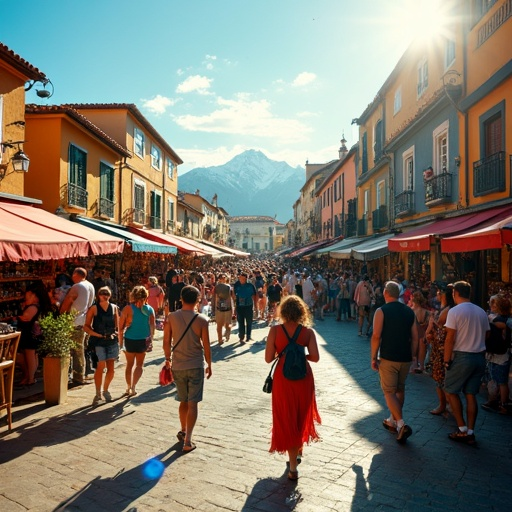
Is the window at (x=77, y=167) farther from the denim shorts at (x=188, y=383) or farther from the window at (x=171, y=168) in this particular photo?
the window at (x=171, y=168)

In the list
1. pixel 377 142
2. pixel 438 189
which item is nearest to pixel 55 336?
pixel 438 189

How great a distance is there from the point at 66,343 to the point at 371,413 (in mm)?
4214

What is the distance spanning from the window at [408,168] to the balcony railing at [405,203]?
17.0 inches

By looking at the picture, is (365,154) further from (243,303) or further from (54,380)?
(54,380)

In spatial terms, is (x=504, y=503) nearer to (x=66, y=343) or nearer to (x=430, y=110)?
(x=66, y=343)

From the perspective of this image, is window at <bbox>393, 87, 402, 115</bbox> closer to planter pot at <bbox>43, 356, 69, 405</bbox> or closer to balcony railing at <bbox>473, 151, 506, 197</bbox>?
balcony railing at <bbox>473, 151, 506, 197</bbox>

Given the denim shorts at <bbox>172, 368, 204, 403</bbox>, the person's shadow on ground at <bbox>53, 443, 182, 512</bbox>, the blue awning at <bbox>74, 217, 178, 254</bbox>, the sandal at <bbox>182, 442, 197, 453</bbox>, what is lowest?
the person's shadow on ground at <bbox>53, 443, 182, 512</bbox>

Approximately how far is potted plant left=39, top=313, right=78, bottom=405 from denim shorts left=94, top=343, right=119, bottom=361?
1.43 feet

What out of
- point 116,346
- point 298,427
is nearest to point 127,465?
point 298,427

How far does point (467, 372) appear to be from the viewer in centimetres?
478

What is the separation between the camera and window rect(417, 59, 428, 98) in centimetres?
1427

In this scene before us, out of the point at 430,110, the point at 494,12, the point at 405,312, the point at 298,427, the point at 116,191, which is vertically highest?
the point at 494,12

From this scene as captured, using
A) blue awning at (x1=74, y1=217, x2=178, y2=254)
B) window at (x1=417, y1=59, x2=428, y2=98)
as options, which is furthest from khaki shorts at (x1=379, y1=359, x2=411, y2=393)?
window at (x1=417, y1=59, x2=428, y2=98)

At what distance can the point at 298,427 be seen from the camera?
12.8 feet
